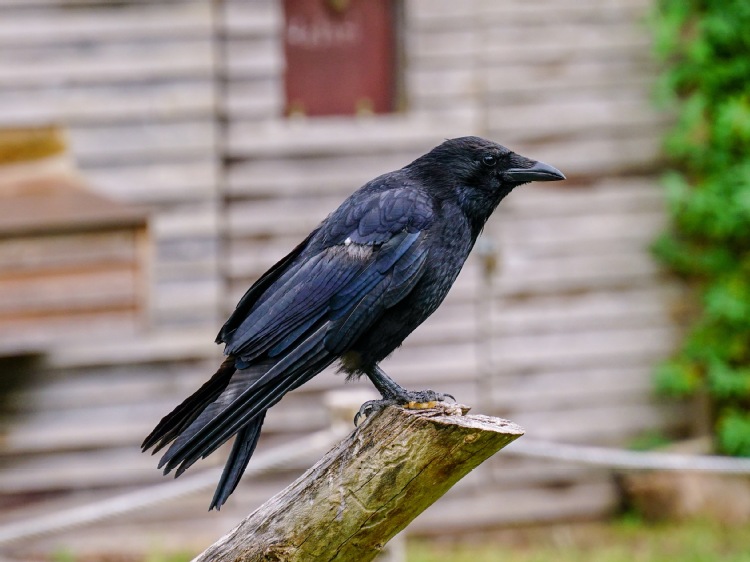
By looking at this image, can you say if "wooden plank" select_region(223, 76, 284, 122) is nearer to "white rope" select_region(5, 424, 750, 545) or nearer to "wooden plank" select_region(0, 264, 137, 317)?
"wooden plank" select_region(0, 264, 137, 317)

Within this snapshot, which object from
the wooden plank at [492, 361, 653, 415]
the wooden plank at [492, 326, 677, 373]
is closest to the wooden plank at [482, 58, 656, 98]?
the wooden plank at [492, 326, 677, 373]

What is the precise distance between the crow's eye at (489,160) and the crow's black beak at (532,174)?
0.04m

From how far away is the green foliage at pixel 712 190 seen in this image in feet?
19.3

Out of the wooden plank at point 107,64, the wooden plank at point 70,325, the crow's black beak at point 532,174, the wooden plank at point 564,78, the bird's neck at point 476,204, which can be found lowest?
the wooden plank at point 70,325

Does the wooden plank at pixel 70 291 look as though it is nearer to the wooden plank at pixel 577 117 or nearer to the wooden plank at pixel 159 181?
the wooden plank at pixel 159 181

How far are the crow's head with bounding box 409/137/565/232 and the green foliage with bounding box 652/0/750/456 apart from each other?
341 cm

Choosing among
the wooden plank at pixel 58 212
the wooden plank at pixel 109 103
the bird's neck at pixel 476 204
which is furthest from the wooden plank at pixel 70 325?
the bird's neck at pixel 476 204

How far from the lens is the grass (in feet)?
17.9

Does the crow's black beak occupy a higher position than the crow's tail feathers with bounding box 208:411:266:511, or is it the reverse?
the crow's black beak

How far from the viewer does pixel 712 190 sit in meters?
5.96

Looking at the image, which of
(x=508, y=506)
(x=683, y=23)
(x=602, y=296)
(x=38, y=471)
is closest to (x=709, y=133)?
(x=683, y=23)

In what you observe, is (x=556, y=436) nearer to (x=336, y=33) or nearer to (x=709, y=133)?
(x=709, y=133)

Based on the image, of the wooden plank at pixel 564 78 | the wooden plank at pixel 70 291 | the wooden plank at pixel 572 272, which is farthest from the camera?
the wooden plank at pixel 572 272

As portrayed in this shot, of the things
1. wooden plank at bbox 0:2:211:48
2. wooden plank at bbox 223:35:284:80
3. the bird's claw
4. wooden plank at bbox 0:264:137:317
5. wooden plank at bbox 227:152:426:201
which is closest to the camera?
the bird's claw
